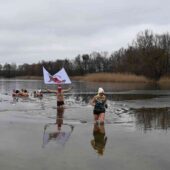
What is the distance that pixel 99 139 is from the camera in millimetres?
13625

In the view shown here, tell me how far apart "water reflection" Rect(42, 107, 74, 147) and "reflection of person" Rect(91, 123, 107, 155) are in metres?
1.00

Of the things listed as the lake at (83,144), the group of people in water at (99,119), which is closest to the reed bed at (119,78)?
the group of people in water at (99,119)

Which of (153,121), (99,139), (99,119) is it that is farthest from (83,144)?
(153,121)

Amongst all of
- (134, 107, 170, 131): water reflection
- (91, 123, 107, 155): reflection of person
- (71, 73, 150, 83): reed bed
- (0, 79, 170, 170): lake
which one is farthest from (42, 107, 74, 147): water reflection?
(71, 73, 150, 83): reed bed

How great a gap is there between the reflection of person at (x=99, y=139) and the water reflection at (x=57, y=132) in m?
1.00

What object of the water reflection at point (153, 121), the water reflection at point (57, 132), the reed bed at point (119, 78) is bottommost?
the water reflection at point (153, 121)

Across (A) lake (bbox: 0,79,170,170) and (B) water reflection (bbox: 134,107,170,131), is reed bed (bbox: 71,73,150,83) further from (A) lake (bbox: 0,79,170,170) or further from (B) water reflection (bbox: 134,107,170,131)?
(A) lake (bbox: 0,79,170,170)

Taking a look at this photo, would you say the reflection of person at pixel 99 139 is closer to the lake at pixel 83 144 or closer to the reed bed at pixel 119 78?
the lake at pixel 83 144

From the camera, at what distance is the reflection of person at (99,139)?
1205 cm

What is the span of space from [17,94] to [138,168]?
29.9m

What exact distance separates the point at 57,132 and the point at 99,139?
81.9 inches

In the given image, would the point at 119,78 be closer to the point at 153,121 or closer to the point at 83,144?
the point at 153,121

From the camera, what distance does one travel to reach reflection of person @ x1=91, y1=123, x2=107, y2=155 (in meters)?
12.0

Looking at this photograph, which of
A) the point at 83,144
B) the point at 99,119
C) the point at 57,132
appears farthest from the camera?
the point at 99,119
